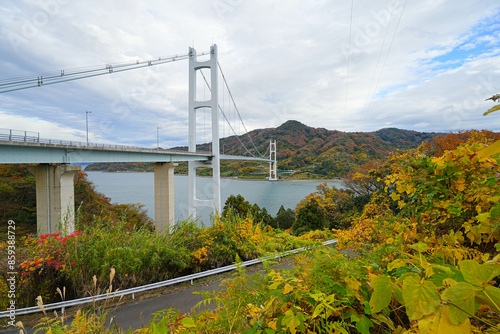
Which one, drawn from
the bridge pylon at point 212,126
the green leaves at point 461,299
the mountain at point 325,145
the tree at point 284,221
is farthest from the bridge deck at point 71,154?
the mountain at point 325,145

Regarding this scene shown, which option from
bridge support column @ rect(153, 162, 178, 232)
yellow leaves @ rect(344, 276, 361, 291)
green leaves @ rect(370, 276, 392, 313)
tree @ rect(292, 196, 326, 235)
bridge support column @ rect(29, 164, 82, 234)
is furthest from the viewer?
bridge support column @ rect(153, 162, 178, 232)

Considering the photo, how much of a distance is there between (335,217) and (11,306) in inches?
407

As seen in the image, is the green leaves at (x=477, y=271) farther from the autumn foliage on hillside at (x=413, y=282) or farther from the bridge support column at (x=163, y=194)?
the bridge support column at (x=163, y=194)

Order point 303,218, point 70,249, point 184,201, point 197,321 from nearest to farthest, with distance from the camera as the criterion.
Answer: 1. point 197,321
2. point 70,249
3. point 303,218
4. point 184,201

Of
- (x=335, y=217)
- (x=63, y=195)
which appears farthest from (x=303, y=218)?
(x=63, y=195)

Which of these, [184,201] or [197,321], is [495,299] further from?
[184,201]

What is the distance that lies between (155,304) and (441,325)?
2.61 m

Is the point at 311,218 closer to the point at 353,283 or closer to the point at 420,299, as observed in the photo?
the point at 353,283

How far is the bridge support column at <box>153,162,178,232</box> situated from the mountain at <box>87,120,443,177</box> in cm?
1102

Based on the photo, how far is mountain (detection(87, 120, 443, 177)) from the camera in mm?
29766

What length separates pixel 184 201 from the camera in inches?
949

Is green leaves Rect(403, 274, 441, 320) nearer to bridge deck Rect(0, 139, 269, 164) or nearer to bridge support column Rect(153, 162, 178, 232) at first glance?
bridge deck Rect(0, 139, 269, 164)

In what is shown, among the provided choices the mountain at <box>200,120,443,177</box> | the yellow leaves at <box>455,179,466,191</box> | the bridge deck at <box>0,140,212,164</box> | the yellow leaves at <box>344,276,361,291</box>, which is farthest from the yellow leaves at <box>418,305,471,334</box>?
the mountain at <box>200,120,443,177</box>

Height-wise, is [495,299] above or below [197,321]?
above
